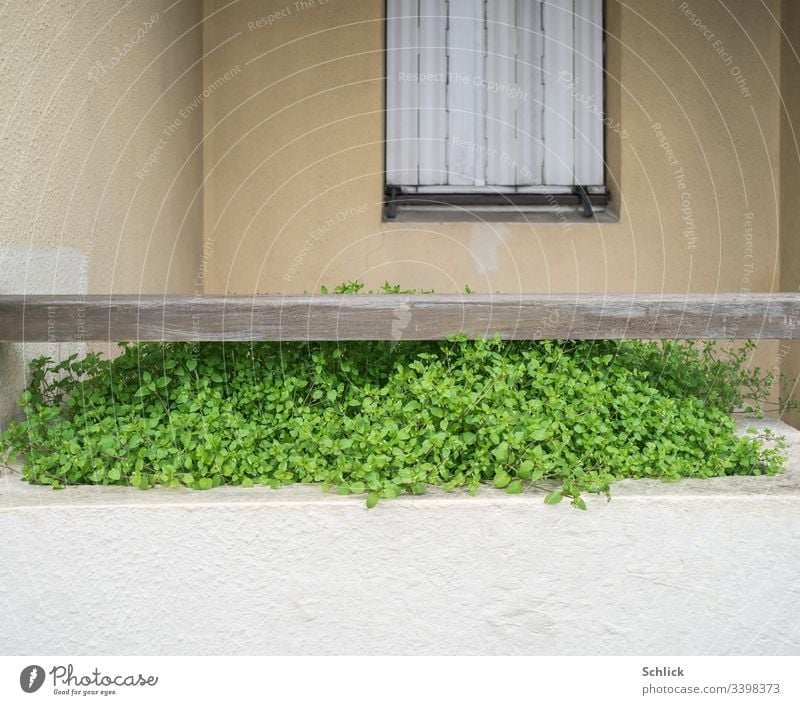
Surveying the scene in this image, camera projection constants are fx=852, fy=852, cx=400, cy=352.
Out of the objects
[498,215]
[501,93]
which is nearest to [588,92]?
[501,93]

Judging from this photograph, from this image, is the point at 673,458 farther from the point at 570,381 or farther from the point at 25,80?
the point at 25,80

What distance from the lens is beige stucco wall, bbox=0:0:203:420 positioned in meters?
2.64

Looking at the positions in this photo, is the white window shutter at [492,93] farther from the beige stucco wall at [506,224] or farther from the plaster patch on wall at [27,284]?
the plaster patch on wall at [27,284]

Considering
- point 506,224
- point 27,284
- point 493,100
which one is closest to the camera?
point 27,284

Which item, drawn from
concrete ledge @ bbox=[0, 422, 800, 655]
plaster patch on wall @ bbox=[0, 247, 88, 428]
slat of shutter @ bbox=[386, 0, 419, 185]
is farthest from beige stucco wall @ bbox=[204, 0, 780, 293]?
concrete ledge @ bbox=[0, 422, 800, 655]

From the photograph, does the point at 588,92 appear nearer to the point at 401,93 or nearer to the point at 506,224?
the point at 506,224

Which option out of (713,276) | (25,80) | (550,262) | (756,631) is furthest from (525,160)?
(756,631)

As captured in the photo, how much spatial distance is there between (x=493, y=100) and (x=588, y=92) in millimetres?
546

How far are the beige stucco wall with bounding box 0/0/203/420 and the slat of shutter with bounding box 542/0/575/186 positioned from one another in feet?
6.46

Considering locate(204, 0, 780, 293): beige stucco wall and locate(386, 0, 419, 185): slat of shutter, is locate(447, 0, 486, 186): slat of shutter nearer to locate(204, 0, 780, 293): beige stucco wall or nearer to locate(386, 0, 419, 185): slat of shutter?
locate(386, 0, 419, 185): slat of shutter

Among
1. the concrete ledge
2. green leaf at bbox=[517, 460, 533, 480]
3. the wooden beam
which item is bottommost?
the concrete ledge

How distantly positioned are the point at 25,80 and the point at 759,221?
381cm

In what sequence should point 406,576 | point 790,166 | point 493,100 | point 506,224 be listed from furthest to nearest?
1. point 493,100
2. point 506,224
3. point 790,166
4. point 406,576

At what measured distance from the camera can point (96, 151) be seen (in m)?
3.28
